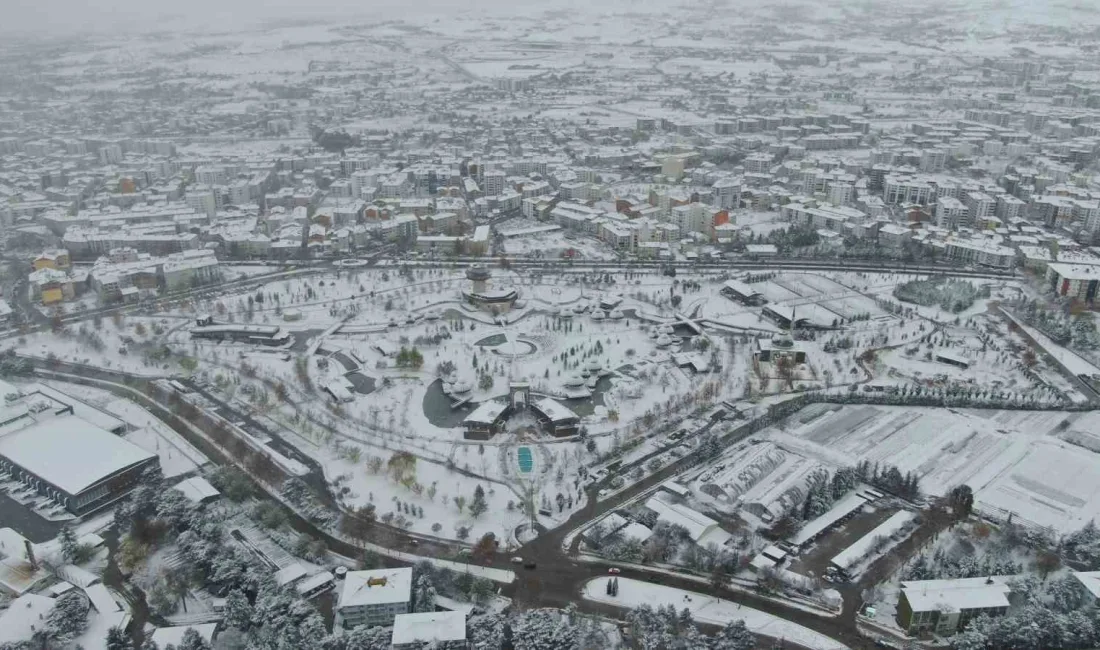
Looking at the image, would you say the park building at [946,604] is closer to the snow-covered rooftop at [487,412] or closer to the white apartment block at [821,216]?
the snow-covered rooftop at [487,412]

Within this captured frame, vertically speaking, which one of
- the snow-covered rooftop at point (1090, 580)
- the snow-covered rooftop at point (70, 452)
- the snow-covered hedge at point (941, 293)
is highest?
the snow-covered rooftop at point (70, 452)

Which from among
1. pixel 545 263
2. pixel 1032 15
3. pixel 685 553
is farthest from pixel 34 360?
pixel 1032 15

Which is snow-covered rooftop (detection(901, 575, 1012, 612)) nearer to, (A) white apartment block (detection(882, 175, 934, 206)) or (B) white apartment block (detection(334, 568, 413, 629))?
(B) white apartment block (detection(334, 568, 413, 629))

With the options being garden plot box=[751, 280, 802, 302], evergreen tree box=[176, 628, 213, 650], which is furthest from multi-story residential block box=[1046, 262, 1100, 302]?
evergreen tree box=[176, 628, 213, 650]

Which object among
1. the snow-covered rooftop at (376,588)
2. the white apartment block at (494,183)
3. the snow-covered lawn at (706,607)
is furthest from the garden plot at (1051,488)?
the white apartment block at (494,183)

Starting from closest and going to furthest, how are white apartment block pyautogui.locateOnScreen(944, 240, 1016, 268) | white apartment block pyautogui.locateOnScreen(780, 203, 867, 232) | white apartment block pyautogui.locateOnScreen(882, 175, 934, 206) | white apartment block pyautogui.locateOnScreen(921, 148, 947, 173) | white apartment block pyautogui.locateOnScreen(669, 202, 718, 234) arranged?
white apartment block pyautogui.locateOnScreen(944, 240, 1016, 268)
white apartment block pyautogui.locateOnScreen(780, 203, 867, 232)
white apartment block pyautogui.locateOnScreen(669, 202, 718, 234)
white apartment block pyautogui.locateOnScreen(882, 175, 934, 206)
white apartment block pyautogui.locateOnScreen(921, 148, 947, 173)

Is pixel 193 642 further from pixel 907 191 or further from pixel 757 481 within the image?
pixel 907 191

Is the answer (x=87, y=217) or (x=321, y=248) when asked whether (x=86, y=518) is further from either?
(x=87, y=217)
